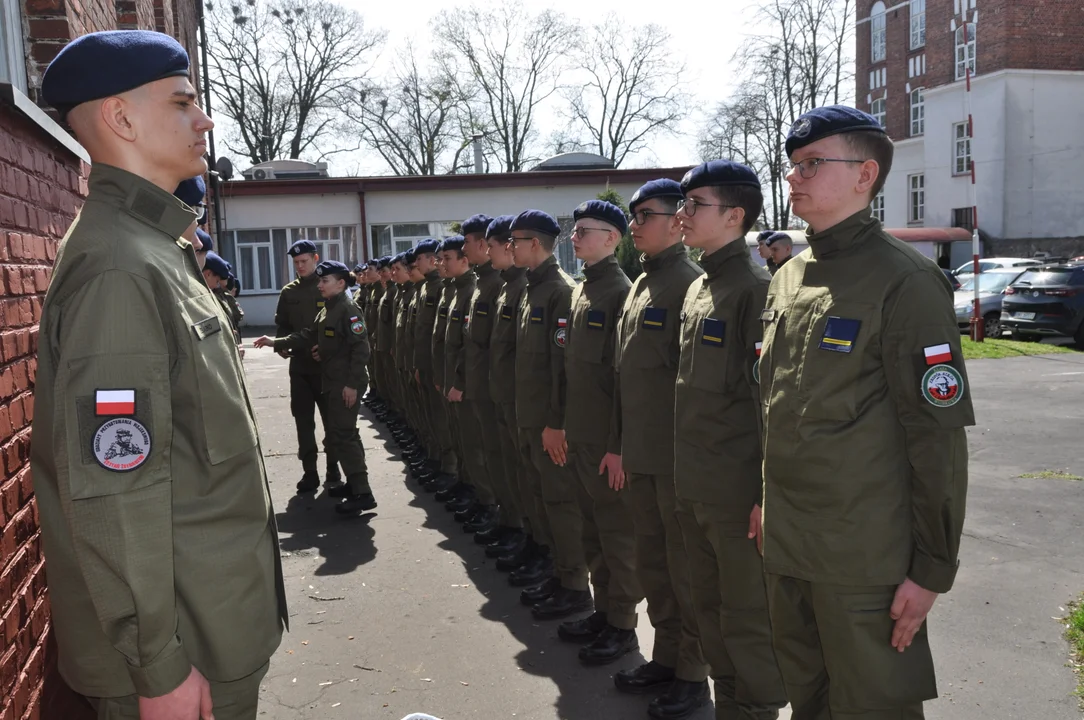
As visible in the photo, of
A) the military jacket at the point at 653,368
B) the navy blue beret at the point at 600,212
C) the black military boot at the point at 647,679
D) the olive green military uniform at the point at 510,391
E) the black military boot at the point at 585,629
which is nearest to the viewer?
the military jacket at the point at 653,368

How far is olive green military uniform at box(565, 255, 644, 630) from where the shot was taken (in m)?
4.34

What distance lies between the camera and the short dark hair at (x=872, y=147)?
270 cm

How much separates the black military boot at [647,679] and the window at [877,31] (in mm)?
45723

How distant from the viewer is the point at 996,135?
33.8 meters

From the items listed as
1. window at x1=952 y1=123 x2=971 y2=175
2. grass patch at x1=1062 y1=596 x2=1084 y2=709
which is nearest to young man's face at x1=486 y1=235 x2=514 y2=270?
grass patch at x1=1062 y1=596 x2=1084 y2=709

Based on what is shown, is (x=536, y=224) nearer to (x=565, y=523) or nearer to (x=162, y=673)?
(x=565, y=523)

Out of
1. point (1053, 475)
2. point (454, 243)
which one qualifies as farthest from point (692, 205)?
point (1053, 475)

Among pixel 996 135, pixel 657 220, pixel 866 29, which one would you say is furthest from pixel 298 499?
pixel 866 29

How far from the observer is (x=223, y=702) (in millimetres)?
2078

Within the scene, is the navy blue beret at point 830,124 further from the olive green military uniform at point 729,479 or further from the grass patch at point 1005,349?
the grass patch at point 1005,349

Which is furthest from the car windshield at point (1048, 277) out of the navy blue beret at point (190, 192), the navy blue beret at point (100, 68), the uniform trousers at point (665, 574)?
the navy blue beret at point (100, 68)

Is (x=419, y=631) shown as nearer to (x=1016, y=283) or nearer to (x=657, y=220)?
(x=657, y=220)

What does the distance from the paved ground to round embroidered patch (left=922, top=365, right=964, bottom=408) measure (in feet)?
6.11

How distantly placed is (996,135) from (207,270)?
34435 mm
